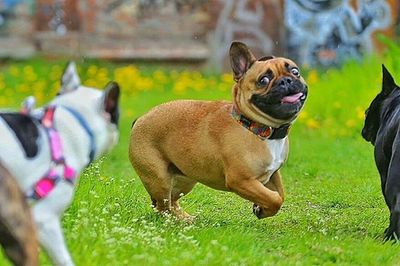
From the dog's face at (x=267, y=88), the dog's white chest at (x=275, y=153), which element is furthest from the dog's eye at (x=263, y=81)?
the dog's white chest at (x=275, y=153)

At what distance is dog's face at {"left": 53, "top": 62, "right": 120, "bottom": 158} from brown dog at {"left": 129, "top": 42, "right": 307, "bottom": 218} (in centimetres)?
193

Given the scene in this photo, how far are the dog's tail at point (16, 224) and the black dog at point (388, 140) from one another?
269 centimetres

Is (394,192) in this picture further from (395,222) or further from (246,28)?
(246,28)

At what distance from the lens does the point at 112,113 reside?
516cm

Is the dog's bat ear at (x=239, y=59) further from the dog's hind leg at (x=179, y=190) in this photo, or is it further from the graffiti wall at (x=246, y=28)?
the graffiti wall at (x=246, y=28)

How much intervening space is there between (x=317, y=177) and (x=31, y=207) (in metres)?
5.53

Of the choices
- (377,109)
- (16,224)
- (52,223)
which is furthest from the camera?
(377,109)

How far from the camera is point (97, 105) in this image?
5.10 metres

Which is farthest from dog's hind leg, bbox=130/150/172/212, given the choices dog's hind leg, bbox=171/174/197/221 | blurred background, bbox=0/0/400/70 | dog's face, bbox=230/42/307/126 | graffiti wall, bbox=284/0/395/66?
graffiti wall, bbox=284/0/395/66

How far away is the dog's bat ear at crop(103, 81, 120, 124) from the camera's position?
202 inches

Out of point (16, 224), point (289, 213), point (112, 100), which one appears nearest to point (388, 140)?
point (289, 213)

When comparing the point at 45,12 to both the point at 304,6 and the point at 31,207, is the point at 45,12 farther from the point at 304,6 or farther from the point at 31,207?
the point at 31,207

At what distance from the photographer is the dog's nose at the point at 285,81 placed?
271 inches

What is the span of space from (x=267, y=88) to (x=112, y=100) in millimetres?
1959
